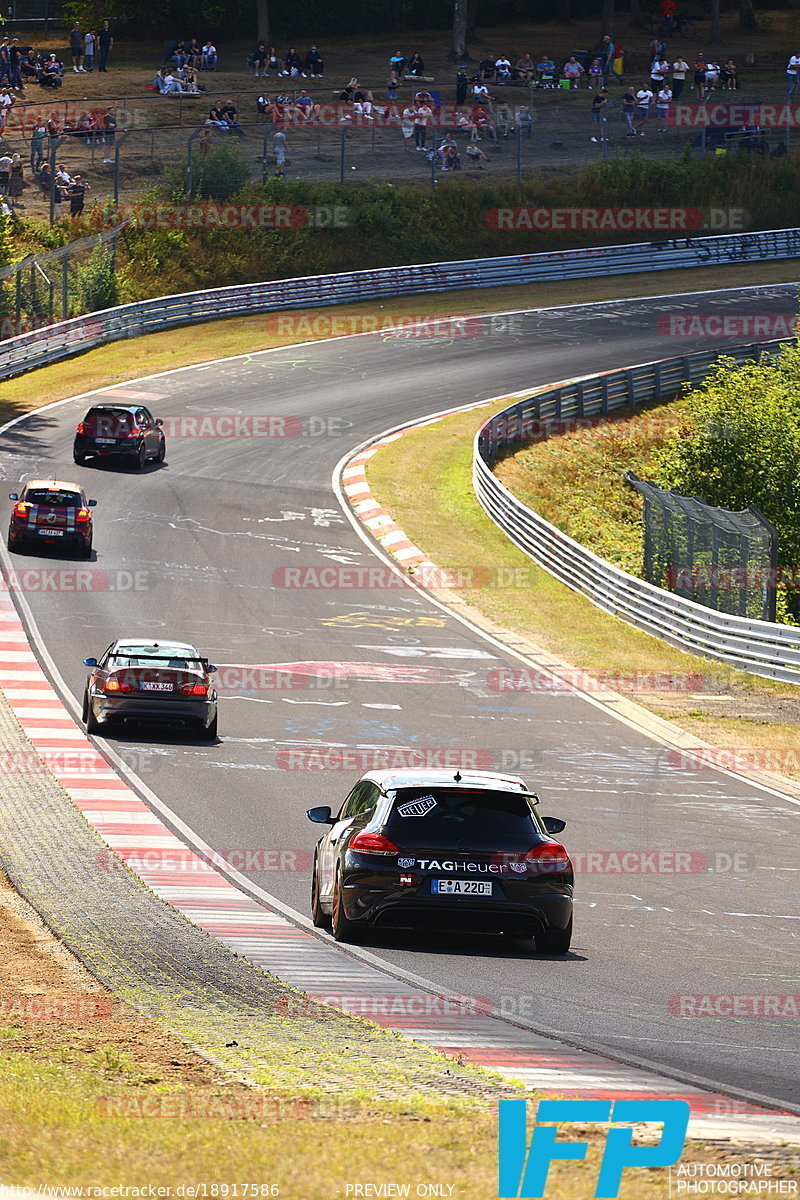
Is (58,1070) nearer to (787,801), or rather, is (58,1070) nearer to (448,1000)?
(448,1000)

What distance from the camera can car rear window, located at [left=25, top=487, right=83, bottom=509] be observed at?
3334 centimetres

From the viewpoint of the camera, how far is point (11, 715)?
21.5 meters

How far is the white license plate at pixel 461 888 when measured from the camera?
11.3 meters

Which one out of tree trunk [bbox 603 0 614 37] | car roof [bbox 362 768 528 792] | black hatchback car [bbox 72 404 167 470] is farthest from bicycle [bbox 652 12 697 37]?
car roof [bbox 362 768 528 792]

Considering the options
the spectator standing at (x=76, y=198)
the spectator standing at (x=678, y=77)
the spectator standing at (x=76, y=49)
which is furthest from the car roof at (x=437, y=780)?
the spectator standing at (x=76, y=49)

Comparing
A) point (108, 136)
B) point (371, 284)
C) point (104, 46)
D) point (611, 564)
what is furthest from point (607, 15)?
point (611, 564)

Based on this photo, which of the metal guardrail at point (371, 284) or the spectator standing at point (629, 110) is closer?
the metal guardrail at point (371, 284)

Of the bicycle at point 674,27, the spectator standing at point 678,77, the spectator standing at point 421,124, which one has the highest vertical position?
the bicycle at point 674,27

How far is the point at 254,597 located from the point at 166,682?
11.3 metres

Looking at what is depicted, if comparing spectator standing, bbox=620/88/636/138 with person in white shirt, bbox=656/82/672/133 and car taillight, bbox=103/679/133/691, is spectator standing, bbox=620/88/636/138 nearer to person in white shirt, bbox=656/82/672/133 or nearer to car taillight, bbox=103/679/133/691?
person in white shirt, bbox=656/82/672/133

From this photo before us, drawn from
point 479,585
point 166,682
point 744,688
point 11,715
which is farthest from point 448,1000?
point 479,585

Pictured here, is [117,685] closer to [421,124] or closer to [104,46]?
[421,124]

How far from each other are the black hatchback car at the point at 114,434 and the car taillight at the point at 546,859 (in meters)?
31.2

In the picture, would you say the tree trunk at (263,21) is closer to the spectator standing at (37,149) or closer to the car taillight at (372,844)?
the spectator standing at (37,149)
